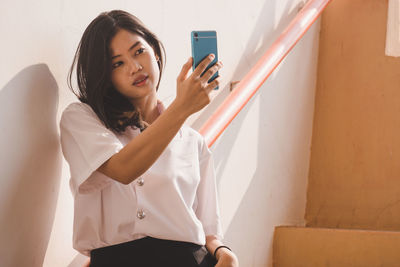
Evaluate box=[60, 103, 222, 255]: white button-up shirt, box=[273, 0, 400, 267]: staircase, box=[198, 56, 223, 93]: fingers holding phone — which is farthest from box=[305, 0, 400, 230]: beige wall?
box=[198, 56, 223, 93]: fingers holding phone

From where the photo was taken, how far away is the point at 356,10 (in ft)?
9.19

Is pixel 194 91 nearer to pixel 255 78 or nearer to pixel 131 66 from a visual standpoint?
pixel 131 66

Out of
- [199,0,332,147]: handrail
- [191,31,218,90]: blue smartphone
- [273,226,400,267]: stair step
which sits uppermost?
[191,31,218,90]: blue smartphone

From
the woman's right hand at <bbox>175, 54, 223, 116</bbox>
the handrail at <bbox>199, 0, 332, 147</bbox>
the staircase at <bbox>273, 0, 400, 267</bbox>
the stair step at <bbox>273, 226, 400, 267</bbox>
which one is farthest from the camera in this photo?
the staircase at <bbox>273, 0, 400, 267</bbox>

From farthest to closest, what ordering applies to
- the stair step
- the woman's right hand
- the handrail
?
1. the stair step
2. the handrail
3. the woman's right hand

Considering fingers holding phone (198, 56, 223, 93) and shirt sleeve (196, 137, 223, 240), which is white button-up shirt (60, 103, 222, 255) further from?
fingers holding phone (198, 56, 223, 93)

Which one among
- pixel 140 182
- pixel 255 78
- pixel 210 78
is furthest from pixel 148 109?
pixel 255 78

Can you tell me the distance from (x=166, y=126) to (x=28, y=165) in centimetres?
37

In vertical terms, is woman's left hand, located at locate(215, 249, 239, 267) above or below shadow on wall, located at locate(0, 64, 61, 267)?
A: below

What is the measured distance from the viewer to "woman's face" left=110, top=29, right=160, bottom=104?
1284 millimetres

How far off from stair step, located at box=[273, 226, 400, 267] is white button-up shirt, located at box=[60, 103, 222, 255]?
3.52ft

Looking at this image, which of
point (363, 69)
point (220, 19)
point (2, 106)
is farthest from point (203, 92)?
point (363, 69)

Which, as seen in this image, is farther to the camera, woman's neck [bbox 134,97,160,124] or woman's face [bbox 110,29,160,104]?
woman's neck [bbox 134,97,160,124]

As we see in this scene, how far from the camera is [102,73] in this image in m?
1.25
